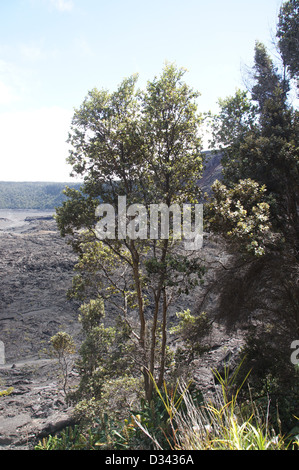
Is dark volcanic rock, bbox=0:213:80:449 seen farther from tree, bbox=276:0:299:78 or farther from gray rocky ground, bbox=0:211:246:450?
tree, bbox=276:0:299:78

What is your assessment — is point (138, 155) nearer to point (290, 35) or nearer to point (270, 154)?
point (270, 154)

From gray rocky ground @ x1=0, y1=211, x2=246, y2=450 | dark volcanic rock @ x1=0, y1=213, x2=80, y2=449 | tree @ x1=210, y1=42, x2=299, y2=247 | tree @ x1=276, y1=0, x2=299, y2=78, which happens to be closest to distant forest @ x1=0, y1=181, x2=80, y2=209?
dark volcanic rock @ x1=0, y1=213, x2=80, y2=449

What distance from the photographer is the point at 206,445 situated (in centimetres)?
341

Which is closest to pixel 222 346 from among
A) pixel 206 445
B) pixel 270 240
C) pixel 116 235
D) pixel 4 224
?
pixel 116 235

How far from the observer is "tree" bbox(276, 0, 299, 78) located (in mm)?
12022

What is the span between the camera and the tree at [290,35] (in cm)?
1202

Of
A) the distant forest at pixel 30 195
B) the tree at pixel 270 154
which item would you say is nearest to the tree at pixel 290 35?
the tree at pixel 270 154

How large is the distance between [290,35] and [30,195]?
131038 millimetres

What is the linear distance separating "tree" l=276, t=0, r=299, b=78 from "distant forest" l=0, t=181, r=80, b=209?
108 m

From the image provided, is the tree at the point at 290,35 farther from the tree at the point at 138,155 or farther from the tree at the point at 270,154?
the tree at the point at 138,155

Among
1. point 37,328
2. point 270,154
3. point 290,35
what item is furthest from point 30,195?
point 270,154

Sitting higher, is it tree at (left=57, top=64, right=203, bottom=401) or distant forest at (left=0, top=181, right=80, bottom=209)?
distant forest at (left=0, top=181, right=80, bottom=209)

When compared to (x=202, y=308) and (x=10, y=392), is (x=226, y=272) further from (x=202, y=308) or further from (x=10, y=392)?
(x=10, y=392)

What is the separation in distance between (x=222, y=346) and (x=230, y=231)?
16412 mm
